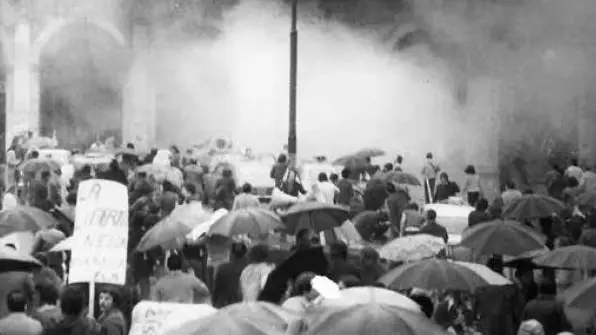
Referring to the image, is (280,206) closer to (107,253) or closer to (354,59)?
(107,253)

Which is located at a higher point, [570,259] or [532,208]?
[532,208]

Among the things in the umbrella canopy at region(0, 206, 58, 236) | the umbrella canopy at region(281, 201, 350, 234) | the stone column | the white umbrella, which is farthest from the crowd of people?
the stone column

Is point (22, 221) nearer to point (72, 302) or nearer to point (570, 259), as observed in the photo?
point (72, 302)

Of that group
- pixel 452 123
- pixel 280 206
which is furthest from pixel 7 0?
pixel 280 206

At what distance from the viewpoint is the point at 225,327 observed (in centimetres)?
822

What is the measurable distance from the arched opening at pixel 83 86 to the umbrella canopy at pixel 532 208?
1692 cm

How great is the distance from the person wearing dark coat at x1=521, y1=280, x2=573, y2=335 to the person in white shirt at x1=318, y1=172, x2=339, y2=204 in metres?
7.17

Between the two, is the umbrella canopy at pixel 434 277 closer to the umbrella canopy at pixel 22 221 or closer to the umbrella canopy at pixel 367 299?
the umbrella canopy at pixel 367 299

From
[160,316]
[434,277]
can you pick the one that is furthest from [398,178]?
[160,316]

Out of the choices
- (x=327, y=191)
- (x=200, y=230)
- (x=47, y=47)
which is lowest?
(x=200, y=230)

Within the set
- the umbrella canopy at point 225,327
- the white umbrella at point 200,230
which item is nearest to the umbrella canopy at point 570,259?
the white umbrella at point 200,230

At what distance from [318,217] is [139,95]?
1784 centimetres

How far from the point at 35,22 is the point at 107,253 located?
2089cm

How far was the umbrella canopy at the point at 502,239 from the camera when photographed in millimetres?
13164
